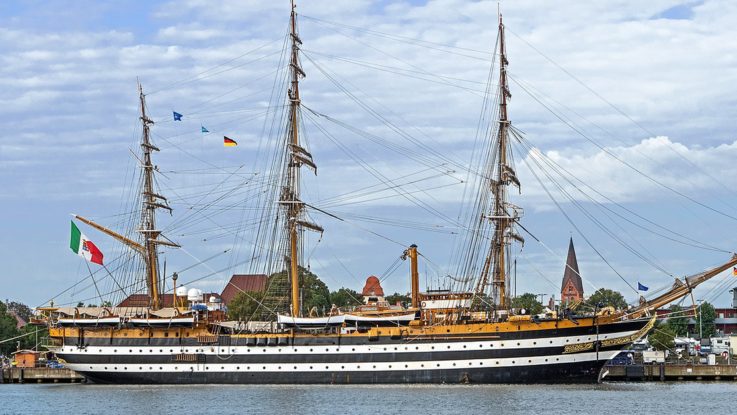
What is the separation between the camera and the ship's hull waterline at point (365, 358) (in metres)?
68.6

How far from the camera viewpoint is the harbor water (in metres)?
55.7

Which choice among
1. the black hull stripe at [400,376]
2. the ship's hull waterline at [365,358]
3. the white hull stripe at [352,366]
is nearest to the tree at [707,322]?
the ship's hull waterline at [365,358]

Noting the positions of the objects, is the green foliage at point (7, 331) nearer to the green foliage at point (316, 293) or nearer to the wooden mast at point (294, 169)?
the green foliage at point (316, 293)

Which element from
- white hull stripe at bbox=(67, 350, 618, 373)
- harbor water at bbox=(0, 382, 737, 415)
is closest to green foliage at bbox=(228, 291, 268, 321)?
white hull stripe at bbox=(67, 350, 618, 373)

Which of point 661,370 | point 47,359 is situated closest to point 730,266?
point 661,370

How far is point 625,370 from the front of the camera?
81375mm

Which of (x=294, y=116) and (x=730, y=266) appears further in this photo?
(x=294, y=116)

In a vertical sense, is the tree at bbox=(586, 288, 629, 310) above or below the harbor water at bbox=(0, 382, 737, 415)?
above

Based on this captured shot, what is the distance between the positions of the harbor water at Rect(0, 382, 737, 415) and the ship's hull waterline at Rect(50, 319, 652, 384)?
1556 millimetres

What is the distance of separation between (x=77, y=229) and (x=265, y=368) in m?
18.2

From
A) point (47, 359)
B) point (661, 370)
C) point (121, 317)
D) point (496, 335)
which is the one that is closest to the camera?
point (496, 335)

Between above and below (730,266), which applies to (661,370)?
below

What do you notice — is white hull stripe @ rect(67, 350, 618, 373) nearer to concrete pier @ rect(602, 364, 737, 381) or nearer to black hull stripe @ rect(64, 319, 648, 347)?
black hull stripe @ rect(64, 319, 648, 347)

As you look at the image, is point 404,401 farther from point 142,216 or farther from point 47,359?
point 47,359
